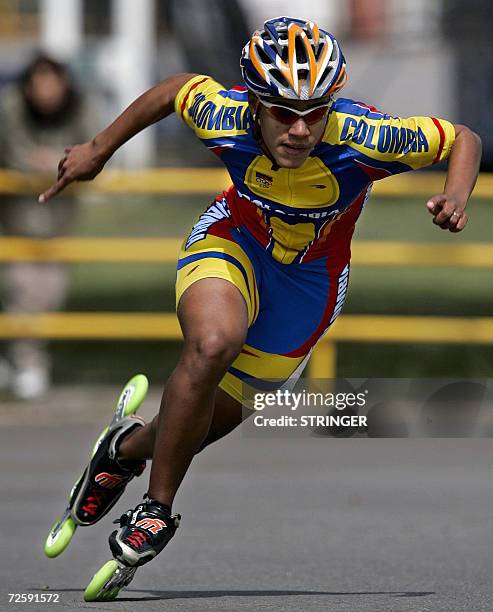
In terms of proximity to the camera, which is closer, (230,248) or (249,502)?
(230,248)

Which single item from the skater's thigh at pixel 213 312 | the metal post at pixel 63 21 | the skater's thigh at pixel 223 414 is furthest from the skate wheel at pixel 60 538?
the metal post at pixel 63 21

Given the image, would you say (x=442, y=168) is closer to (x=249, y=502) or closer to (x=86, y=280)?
(x=86, y=280)

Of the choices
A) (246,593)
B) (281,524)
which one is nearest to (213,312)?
(246,593)

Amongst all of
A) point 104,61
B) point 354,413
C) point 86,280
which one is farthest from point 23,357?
point 104,61

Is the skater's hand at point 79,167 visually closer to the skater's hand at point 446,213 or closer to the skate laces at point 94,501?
the skate laces at point 94,501

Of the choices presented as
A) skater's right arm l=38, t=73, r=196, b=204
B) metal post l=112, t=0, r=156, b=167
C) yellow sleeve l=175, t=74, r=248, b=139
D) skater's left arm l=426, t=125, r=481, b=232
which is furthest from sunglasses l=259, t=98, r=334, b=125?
metal post l=112, t=0, r=156, b=167

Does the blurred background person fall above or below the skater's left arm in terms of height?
below

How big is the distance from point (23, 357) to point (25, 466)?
6.65 ft

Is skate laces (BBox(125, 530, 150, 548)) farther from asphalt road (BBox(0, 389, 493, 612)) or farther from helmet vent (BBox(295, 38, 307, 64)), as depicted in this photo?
helmet vent (BBox(295, 38, 307, 64))

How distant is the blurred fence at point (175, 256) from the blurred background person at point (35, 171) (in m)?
0.09

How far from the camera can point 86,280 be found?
1834 cm

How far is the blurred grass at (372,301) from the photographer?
12.5 m

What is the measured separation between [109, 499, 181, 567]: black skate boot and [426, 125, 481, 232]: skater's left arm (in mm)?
1413

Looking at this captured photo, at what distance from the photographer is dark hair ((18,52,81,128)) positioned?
11383mm
